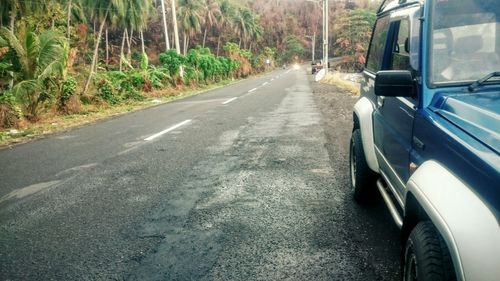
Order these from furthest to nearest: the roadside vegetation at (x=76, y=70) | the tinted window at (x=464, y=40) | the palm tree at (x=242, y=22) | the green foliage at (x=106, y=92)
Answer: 1. the palm tree at (x=242, y=22)
2. the green foliage at (x=106, y=92)
3. the roadside vegetation at (x=76, y=70)
4. the tinted window at (x=464, y=40)

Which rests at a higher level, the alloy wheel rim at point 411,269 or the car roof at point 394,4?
the car roof at point 394,4

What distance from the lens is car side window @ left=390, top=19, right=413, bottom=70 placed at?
10.1 ft

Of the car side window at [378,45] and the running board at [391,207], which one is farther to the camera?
the car side window at [378,45]

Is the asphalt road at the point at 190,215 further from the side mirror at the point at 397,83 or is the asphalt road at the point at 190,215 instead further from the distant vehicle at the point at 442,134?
the side mirror at the point at 397,83

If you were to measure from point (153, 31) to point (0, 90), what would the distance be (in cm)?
6439

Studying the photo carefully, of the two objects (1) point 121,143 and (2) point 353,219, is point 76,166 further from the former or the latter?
(2) point 353,219

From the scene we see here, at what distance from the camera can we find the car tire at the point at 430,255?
1798 millimetres

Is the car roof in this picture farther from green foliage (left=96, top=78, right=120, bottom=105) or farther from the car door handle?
green foliage (left=96, top=78, right=120, bottom=105)

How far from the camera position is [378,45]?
171 inches

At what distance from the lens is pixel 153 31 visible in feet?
241

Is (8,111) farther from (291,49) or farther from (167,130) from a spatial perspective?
(291,49)

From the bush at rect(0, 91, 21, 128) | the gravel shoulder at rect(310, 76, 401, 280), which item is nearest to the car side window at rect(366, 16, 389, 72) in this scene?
the gravel shoulder at rect(310, 76, 401, 280)

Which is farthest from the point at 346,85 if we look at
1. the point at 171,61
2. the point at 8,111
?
the point at 8,111

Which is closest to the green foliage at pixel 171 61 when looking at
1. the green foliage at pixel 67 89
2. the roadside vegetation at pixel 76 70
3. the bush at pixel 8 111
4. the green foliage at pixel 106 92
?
the roadside vegetation at pixel 76 70
